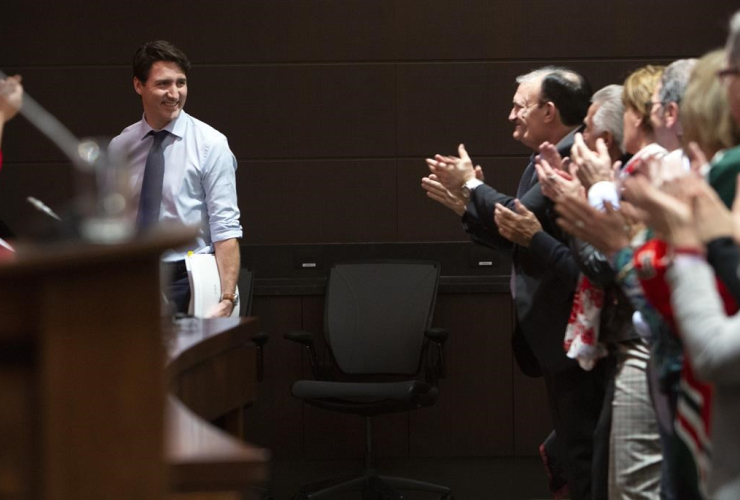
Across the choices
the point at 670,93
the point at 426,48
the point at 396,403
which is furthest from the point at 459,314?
the point at 670,93

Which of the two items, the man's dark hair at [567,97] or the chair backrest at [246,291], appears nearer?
the man's dark hair at [567,97]

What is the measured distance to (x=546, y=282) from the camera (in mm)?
3248

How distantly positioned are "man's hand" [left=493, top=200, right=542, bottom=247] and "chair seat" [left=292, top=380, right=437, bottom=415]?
1166 millimetres

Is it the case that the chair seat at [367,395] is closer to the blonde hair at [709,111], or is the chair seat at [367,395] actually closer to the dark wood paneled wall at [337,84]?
the dark wood paneled wall at [337,84]

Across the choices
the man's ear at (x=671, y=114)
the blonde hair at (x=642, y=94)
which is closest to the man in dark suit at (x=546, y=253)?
the blonde hair at (x=642, y=94)

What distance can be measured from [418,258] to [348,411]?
992mm

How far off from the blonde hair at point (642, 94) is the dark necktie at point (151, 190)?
1694 mm

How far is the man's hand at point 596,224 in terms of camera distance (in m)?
2.36

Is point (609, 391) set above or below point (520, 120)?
below

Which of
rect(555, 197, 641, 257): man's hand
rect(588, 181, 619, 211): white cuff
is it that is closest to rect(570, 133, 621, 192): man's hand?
rect(588, 181, 619, 211): white cuff

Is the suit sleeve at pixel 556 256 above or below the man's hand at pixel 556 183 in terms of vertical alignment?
below

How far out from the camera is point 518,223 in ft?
10.4

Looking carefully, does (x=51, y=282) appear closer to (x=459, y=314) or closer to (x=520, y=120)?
(x=520, y=120)

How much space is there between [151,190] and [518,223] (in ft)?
4.52
